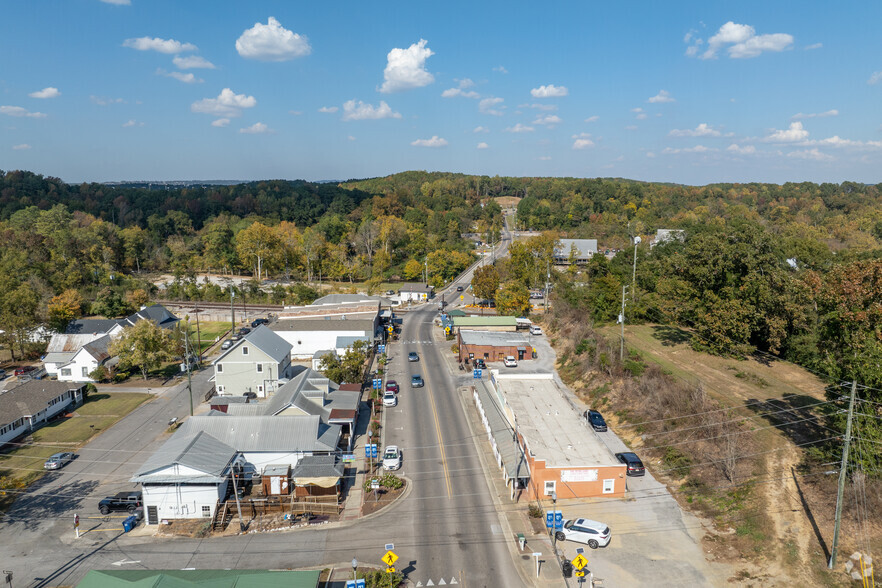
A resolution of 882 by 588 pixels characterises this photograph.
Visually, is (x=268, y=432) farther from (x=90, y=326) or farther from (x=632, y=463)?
(x=90, y=326)

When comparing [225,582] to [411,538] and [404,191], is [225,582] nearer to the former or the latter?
[411,538]

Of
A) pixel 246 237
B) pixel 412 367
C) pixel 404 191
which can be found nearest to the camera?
pixel 412 367

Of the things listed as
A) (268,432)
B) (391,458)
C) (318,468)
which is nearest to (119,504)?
(268,432)

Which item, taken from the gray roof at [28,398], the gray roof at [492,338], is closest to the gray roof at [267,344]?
the gray roof at [28,398]

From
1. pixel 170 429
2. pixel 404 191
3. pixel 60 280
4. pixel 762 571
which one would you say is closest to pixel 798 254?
pixel 762 571

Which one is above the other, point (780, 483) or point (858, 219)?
point (858, 219)

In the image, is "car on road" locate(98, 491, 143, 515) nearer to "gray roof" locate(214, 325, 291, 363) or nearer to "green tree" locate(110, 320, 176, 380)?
"gray roof" locate(214, 325, 291, 363)

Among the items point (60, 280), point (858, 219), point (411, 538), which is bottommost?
point (411, 538)

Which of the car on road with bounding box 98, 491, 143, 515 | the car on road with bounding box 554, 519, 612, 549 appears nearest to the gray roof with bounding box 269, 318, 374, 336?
the car on road with bounding box 98, 491, 143, 515
